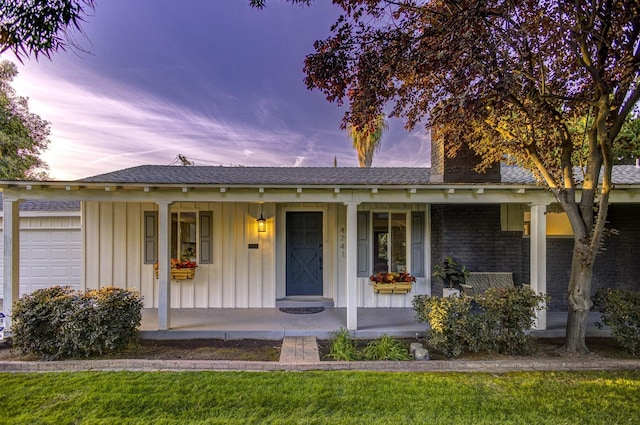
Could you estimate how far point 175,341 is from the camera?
5375 millimetres

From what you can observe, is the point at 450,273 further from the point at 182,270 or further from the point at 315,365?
the point at 182,270

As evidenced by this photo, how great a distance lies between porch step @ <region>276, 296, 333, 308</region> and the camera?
717 cm

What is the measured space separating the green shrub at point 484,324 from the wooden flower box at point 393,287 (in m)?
2.23

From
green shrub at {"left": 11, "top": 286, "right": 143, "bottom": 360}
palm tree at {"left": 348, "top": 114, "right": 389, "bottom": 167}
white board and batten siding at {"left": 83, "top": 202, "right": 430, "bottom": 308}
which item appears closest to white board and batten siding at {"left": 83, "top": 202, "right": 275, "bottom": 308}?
white board and batten siding at {"left": 83, "top": 202, "right": 430, "bottom": 308}

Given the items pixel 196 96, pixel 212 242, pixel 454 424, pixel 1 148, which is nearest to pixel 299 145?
pixel 196 96

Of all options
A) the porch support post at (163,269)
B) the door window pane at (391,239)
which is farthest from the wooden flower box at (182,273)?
the door window pane at (391,239)

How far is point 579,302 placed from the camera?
4.84m

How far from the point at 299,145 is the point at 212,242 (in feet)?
26.7

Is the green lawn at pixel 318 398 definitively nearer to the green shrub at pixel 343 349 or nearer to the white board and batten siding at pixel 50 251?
the green shrub at pixel 343 349

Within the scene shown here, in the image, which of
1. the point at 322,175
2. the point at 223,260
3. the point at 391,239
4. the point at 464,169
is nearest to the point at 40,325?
the point at 223,260

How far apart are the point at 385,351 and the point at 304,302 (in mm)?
2805

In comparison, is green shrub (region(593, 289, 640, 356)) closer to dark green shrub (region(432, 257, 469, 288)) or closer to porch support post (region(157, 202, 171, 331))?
dark green shrub (region(432, 257, 469, 288))

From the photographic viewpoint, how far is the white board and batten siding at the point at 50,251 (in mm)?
8609

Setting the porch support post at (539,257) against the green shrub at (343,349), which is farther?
the porch support post at (539,257)
